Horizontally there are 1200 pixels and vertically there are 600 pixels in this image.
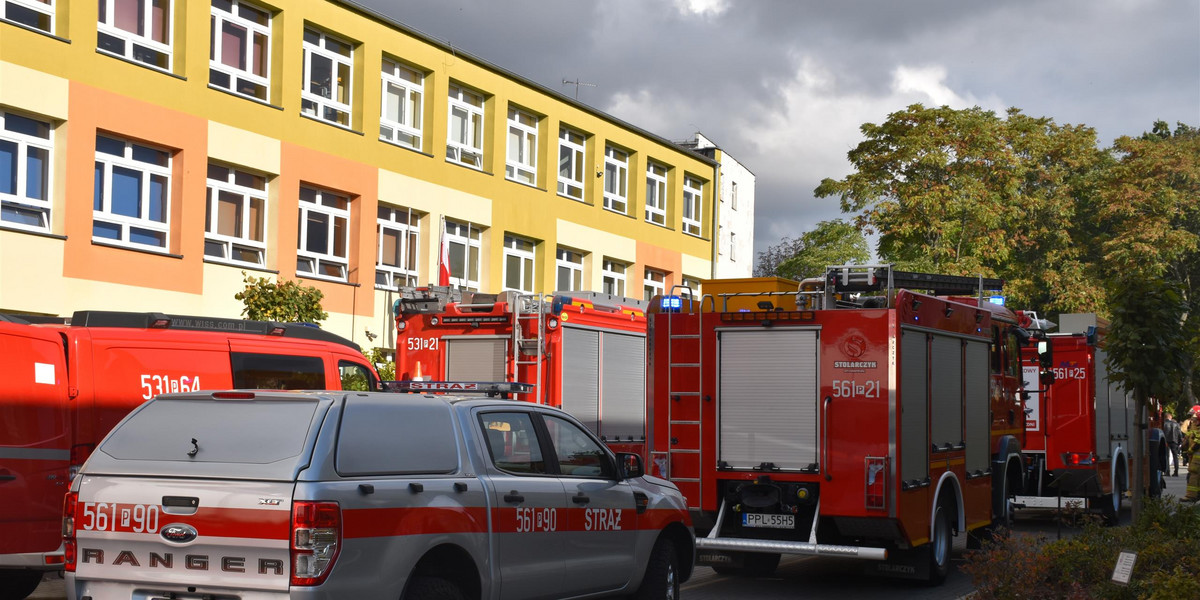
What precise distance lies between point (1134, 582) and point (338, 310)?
799 inches

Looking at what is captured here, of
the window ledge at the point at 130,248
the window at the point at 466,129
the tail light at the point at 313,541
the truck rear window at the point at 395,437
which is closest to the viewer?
the tail light at the point at 313,541

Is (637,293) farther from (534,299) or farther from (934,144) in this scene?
(534,299)

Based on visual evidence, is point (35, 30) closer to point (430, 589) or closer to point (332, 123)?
point (332, 123)

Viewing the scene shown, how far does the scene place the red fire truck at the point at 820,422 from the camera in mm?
11570

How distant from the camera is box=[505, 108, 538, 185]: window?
3225 cm

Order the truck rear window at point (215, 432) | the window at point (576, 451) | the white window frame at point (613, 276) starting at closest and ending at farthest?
1. the truck rear window at point (215, 432)
2. the window at point (576, 451)
3. the white window frame at point (613, 276)

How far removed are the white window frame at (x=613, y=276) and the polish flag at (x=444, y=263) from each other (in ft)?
26.6

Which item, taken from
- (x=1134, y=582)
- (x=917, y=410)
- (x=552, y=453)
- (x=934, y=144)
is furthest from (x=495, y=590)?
(x=934, y=144)

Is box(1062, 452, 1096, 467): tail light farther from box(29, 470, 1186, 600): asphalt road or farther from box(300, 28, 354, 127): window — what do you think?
box(300, 28, 354, 127): window

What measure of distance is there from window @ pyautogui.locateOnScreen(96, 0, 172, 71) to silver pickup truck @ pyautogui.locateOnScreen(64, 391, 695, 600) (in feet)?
53.4

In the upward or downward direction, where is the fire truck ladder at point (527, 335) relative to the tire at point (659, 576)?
upward

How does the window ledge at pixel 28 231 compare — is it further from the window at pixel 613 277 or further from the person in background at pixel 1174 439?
the person in background at pixel 1174 439

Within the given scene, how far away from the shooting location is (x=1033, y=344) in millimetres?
16016

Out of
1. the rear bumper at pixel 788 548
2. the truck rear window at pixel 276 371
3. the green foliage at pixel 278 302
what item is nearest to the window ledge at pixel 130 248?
the green foliage at pixel 278 302
